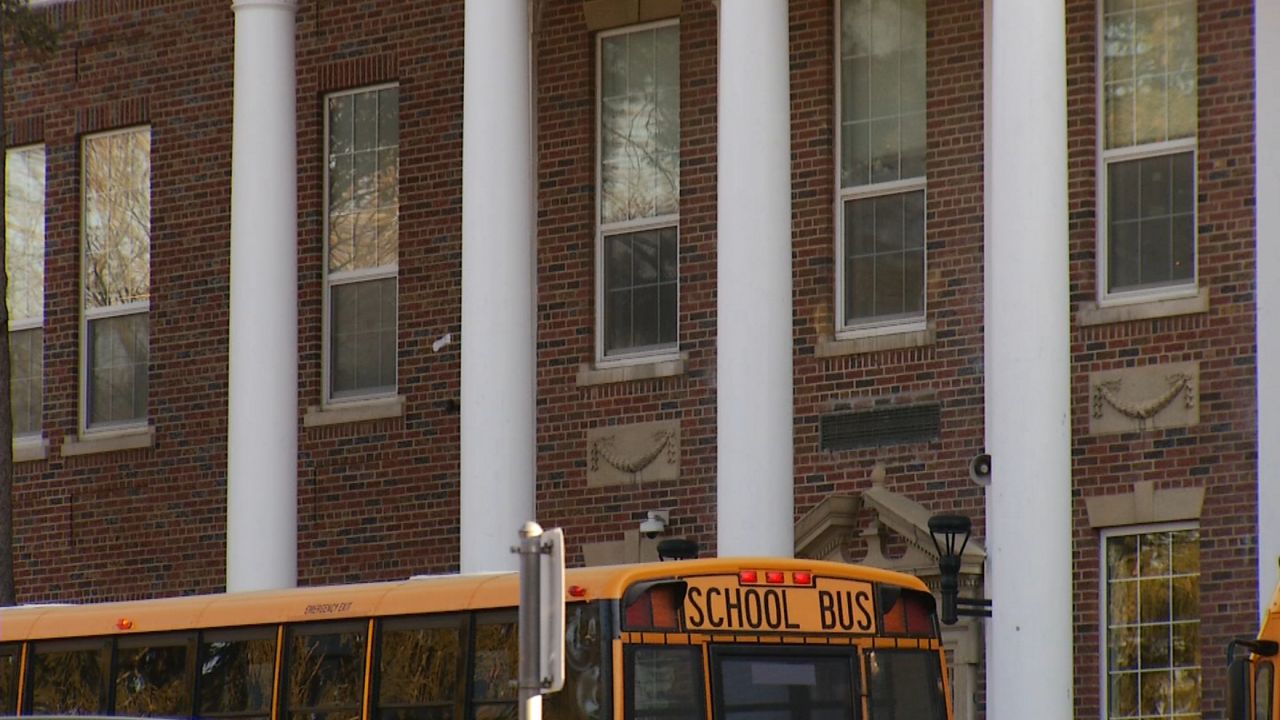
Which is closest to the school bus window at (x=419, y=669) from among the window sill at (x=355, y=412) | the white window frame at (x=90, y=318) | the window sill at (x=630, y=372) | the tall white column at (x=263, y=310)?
the tall white column at (x=263, y=310)

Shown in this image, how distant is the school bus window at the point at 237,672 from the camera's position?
15078 millimetres

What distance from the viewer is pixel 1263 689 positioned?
13.4m

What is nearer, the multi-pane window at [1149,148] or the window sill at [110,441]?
the multi-pane window at [1149,148]

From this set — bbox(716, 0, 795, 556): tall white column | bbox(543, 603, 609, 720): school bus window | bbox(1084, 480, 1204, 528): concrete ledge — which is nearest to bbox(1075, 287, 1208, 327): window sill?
bbox(1084, 480, 1204, 528): concrete ledge

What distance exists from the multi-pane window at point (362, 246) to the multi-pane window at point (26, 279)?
11.7ft

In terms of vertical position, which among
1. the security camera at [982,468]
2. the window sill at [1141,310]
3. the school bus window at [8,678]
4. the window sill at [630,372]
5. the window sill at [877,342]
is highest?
the window sill at [1141,310]

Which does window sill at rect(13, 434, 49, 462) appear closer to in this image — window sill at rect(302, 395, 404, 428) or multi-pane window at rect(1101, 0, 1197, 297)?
window sill at rect(302, 395, 404, 428)

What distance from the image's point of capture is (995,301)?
17594 millimetres

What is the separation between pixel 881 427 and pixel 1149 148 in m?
2.97

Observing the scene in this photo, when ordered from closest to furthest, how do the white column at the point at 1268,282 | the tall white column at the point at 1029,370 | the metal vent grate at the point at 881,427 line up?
the tall white column at the point at 1029,370
the white column at the point at 1268,282
the metal vent grate at the point at 881,427

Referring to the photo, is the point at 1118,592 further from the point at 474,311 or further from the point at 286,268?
the point at 286,268

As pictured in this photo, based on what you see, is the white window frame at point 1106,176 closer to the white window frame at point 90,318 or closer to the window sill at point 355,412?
the window sill at point 355,412

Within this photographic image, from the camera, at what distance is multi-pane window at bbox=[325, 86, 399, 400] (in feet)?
79.3

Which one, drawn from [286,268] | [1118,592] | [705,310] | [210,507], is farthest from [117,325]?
[1118,592]
